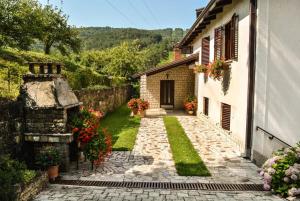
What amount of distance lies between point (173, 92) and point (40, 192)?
1709 cm

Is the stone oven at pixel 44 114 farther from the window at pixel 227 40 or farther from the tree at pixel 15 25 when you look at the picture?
the window at pixel 227 40

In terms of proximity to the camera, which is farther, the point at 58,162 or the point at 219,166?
the point at 219,166

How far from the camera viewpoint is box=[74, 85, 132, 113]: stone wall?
14621 millimetres

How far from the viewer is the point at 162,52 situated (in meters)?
76.4

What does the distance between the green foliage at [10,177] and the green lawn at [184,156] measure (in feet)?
12.4

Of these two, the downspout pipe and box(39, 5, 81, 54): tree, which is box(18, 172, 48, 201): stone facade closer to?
the downspout pipe

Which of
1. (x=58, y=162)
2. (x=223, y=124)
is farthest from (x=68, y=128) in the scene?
(x=223, y=124)

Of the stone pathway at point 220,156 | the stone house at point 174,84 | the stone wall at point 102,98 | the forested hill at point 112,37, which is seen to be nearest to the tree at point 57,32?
the stone wall at point 102,98

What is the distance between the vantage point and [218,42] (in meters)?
13.5

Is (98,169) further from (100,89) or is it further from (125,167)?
(100,89)

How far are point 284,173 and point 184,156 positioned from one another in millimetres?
3659

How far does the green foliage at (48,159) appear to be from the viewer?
25.2 feet

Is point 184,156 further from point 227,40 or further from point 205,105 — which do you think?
point 205,105

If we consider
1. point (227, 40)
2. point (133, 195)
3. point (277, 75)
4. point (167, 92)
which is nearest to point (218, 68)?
point (227, 40)
